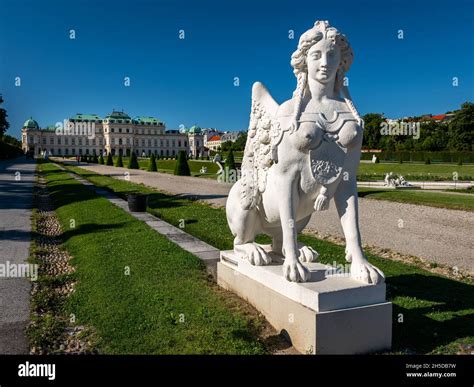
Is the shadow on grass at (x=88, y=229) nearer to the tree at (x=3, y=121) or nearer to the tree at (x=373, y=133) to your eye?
the tree at (x=3, y=121)

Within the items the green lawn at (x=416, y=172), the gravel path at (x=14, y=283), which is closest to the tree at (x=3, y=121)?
the green lawn at (x=416, y=172)

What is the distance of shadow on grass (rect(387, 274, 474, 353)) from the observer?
364cm

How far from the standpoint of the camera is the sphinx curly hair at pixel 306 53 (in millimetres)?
3318

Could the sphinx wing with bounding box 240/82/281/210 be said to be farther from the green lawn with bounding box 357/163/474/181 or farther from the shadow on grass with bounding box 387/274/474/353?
the green lawn with bounding box 357/163/474/181

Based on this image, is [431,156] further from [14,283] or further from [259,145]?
[14,283]

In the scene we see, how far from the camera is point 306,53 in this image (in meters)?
3.43

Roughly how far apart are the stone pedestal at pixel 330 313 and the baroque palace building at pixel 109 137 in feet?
367

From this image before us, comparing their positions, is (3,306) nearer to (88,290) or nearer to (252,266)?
(88,290)

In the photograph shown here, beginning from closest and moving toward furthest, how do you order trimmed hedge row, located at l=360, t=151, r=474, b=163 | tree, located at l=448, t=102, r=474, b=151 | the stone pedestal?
the stone pedestal
trimmed hedge row, located at l=360, t=151, r=474, b=163
tree, located at l=448, t=102, r=474, b=151

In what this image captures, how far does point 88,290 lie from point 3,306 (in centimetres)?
88

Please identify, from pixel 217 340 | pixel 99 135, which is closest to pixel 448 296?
pixel 217 340

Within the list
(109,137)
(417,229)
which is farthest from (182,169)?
(109,137)

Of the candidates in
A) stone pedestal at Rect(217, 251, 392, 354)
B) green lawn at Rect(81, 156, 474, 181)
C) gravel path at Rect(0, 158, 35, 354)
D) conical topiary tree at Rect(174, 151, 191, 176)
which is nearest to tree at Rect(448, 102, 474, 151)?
green lawn at Rect(81, 156, 474, 181)
